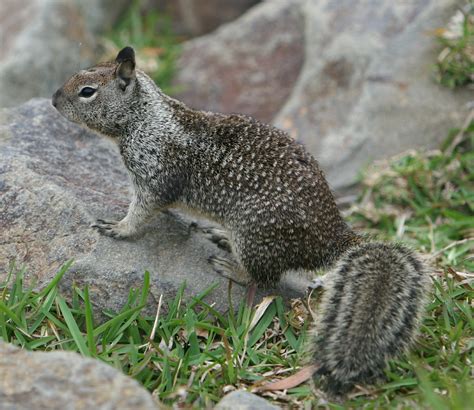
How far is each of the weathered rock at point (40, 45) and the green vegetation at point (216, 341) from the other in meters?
5.23

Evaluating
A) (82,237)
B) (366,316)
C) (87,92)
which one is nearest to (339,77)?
(87,92)

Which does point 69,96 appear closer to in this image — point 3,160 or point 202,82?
point 3,160

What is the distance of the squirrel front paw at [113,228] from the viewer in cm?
529

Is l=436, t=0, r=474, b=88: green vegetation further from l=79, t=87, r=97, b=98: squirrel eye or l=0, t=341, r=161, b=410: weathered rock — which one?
l=0, t=341, r=161, b=410: weathered rock

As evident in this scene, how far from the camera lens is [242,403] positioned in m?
3.77

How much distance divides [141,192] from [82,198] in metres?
0.48

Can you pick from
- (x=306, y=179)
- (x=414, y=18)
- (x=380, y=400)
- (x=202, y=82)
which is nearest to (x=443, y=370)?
(x=380, y=400)

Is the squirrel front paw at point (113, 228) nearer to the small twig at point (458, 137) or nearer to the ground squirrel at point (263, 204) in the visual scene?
the ground squirrel at point (263, 204)

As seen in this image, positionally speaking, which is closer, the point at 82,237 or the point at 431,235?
the point at 82,237

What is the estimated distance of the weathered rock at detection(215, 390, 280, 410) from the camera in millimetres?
3740

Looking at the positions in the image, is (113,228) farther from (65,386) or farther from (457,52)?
(457,52)

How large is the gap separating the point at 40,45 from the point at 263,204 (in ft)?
20.1

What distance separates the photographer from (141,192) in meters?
5.47

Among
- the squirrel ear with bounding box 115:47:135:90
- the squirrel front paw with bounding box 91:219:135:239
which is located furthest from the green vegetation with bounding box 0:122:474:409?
the squirrel ear with bounding box 115:47:135:90
